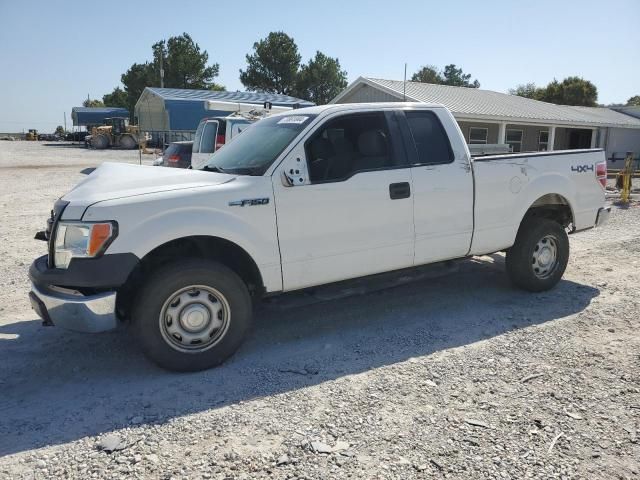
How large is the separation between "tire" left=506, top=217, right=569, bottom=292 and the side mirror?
2664mm

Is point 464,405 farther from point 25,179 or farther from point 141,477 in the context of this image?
point 25,179

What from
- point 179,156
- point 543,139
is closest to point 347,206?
point 179,156

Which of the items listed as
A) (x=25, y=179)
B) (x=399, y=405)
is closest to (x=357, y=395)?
(x=399, y=405)

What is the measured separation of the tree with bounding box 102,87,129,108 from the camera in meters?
71.9

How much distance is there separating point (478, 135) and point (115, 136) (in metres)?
32.5

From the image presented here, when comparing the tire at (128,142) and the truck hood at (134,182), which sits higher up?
the tire at (128,142)

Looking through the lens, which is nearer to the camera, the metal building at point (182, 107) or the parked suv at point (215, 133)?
the parked suv at point (215, 133)

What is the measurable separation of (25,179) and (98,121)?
3479cm

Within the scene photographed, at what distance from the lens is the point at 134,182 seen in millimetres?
3973

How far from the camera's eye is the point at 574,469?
274cm

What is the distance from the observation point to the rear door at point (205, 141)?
1270cm

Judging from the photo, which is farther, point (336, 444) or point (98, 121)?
point (98, 121)

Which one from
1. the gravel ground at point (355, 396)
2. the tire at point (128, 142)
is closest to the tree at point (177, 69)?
the tire at point (128, 142)

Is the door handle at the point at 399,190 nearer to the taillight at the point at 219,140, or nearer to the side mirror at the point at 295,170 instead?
the side mirror at the point at 295,170
